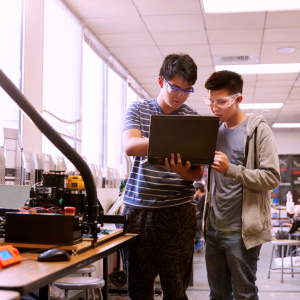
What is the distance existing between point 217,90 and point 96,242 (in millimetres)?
894

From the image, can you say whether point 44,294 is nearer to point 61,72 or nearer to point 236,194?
point 236,194

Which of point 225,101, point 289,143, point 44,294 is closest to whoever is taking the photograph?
point 44,294

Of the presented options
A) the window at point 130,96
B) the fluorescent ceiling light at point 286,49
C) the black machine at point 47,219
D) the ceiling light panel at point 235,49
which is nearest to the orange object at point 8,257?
the black machine at point 47,219

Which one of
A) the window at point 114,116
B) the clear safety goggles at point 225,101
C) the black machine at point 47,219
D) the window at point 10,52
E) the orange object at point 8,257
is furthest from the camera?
the window at point 114,116

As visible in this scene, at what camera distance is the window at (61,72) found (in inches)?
134

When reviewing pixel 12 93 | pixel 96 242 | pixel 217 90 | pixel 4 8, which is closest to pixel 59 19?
pixel 4 8

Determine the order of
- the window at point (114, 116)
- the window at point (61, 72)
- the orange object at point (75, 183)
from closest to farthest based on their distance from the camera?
the orange object at point (75, 183) → the window at point (61, 72) → the window at point (114, 116)

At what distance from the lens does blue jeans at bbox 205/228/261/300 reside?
1.63 m

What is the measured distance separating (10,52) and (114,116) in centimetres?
279

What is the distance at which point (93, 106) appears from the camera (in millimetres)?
4785

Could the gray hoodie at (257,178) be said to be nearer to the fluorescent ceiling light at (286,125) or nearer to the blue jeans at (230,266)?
the blue jeans at (230,266)

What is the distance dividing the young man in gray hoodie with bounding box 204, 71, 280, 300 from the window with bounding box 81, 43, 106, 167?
9.34ft

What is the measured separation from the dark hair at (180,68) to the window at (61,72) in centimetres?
190

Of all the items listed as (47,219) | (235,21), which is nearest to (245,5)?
(235,21)
